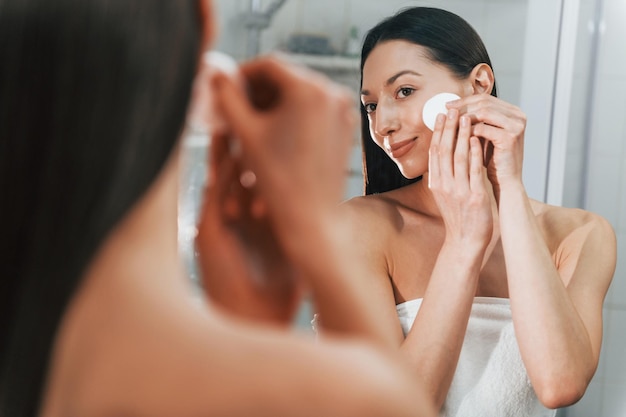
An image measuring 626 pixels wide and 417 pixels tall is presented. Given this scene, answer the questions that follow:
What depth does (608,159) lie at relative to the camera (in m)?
1.66

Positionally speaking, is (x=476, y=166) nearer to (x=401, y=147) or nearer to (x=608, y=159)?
(x=401, y=147)

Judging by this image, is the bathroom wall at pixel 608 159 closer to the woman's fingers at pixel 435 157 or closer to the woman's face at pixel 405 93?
the woman's face at pixel 405 93

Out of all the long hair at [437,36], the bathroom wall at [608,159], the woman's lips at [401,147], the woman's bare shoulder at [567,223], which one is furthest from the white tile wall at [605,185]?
the woman's lips at [401,147]

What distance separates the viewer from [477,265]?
38.5 inches

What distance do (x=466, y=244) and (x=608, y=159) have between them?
2.75ft

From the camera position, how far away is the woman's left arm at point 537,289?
38.8 inches

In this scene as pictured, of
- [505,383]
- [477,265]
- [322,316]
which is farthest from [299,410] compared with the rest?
[505,383]

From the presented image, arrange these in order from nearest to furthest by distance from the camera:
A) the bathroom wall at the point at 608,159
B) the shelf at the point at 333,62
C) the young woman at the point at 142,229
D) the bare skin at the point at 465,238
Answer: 1. the young woman at the point at 142,229
2. the bare skin at the point at 465,238
3. the shelf at the point at 333,62
4. the bathroom wall at the point at 608,159

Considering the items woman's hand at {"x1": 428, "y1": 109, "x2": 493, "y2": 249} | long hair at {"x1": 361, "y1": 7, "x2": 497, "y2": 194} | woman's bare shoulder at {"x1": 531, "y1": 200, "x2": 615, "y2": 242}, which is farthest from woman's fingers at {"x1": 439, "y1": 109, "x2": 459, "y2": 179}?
woman's bare shoulder at {"x1": 531, "y1": 200, "x2": 615, "y2": 242}

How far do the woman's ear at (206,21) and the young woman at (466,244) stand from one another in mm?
673

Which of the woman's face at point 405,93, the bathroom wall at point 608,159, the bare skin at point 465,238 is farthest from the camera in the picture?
the bathroom wall at point 608,159

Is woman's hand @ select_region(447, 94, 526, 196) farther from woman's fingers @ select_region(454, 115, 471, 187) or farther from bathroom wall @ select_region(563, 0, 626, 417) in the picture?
bathroom wall @ select_region(563, 0, 626, 417)

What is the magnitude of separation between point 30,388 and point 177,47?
15cm

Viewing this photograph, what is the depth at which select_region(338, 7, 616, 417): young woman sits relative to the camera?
980 mm
